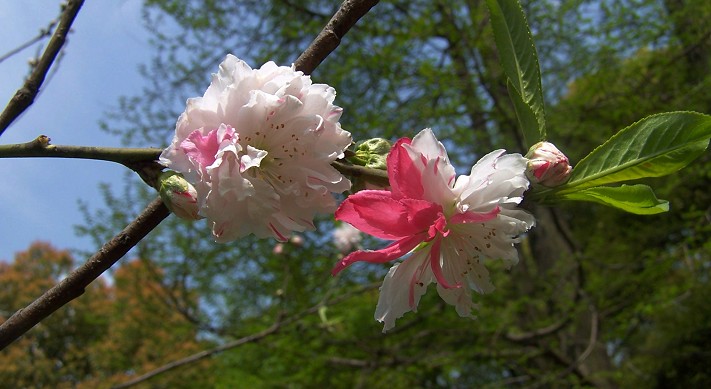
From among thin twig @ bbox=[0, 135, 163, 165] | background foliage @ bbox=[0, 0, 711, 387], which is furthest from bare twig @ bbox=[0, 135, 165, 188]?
background foliage @ bbox=[0, 0, 711, 387]

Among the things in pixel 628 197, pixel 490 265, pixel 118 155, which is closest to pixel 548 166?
pixel 628 197

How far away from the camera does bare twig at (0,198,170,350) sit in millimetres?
605

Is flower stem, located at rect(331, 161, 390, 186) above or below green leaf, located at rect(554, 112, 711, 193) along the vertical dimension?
above

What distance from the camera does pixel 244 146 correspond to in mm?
643

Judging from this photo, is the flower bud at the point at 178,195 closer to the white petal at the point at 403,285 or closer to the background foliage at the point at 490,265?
the white petal at the point at 403,285

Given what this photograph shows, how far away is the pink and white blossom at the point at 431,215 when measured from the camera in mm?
592

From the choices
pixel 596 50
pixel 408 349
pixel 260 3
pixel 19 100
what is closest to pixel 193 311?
pixel 408 349

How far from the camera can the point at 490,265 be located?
350 cm

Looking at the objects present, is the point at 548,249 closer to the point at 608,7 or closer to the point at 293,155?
the point at 608,7

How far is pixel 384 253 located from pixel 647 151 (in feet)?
0.93

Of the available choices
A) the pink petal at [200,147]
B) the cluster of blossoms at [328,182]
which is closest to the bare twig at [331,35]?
the cluster of blossoms at [328,182]

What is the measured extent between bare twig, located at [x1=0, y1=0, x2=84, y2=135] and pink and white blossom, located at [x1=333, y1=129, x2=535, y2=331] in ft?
1.39

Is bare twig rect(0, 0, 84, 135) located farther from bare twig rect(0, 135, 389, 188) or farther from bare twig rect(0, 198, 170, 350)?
bare twig rect(0, 198, 170, 350)

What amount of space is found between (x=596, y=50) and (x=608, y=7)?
31 centimetres
